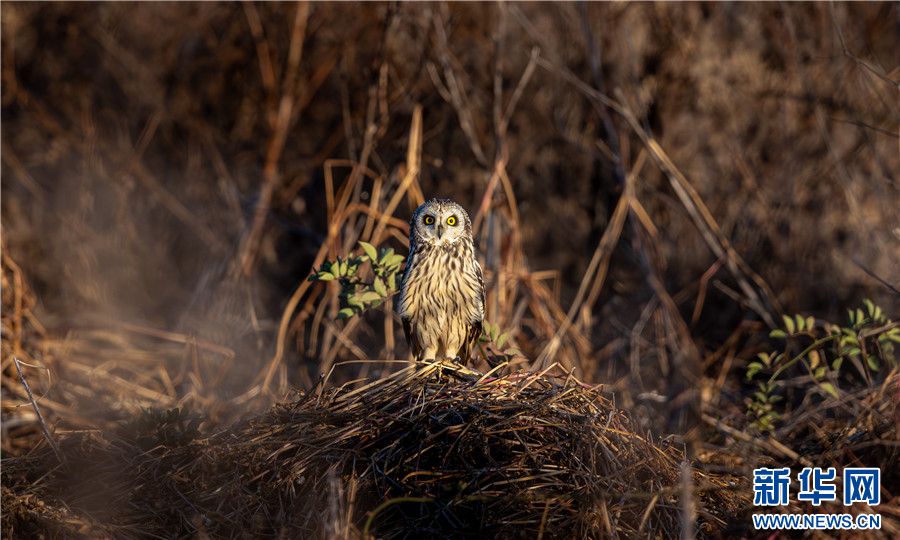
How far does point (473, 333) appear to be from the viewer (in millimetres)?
4035

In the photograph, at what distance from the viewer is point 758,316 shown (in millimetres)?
5520

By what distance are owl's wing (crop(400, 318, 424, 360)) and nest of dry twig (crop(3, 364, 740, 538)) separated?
2.44ft

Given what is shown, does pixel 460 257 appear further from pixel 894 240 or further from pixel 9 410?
pixel 894 240

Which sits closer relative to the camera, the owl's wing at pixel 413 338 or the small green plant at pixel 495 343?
the small green plant at pixel 495 343

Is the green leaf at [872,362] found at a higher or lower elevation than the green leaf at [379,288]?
lower

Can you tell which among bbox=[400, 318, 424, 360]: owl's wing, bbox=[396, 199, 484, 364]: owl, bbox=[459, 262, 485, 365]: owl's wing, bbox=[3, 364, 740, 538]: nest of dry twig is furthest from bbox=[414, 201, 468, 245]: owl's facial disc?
bbox=[3, 364, 740, 538]: nest of dry twig

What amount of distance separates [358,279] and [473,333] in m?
0.68

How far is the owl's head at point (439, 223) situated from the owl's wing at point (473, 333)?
0.66 feet

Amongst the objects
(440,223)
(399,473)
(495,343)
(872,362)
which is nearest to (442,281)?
(440,223)

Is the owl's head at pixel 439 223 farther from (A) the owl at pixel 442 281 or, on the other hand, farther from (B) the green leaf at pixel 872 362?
(B) the green leaf at pixel 872 362

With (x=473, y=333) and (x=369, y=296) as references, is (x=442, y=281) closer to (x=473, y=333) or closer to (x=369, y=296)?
(x=473, y=333)

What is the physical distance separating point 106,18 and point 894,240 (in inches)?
216

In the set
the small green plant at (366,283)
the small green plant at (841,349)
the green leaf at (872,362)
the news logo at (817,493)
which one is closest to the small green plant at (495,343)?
the small green plant at (366,283)

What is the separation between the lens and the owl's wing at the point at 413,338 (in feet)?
13.3
